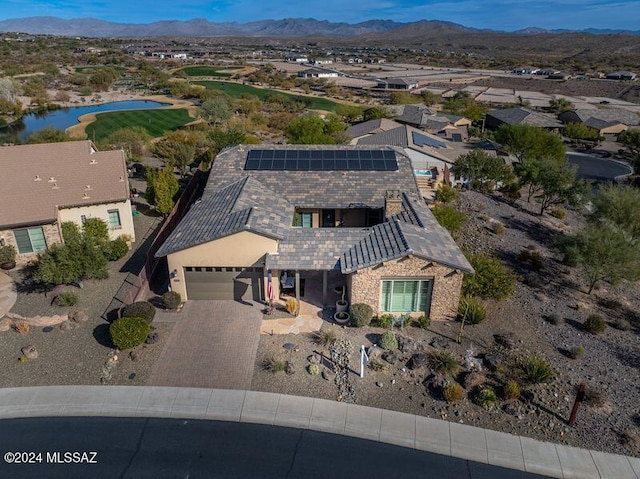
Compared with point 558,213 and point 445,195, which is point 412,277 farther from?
point 558,213

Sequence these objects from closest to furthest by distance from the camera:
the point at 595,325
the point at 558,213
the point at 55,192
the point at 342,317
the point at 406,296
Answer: the point at 595,325, the point at 406,296, the point at 342,317, the point at 55,192, the point at 558,213

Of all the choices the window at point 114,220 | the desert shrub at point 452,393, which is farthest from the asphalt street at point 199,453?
the window at point 114,220

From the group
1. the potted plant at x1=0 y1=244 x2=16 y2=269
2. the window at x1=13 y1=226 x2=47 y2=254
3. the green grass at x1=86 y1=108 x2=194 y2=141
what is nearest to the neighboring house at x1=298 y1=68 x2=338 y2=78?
the green grass at x1=86 y1=108 x2=194 y2=141

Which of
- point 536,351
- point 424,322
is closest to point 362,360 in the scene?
point 424,322

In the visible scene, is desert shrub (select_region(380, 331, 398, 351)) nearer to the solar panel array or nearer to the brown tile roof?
the solar panel array

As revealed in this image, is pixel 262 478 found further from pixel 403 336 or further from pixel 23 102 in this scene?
pixel 23 102

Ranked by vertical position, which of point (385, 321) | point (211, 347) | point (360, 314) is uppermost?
point (360, 314)

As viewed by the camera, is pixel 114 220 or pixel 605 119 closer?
pixel 114 220
